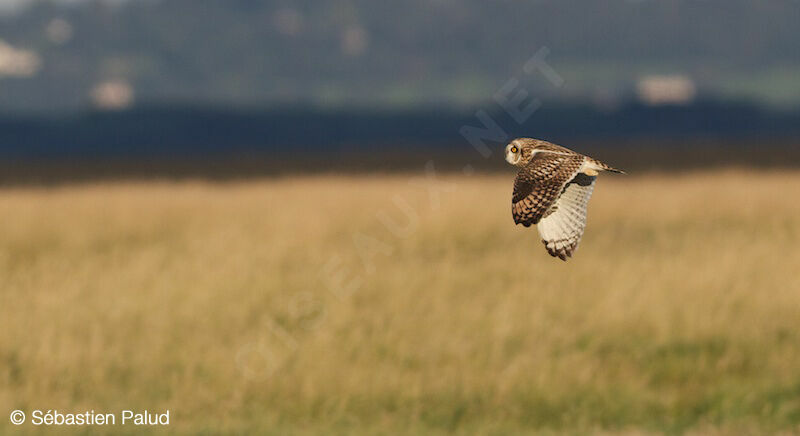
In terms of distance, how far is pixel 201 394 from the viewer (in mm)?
14180

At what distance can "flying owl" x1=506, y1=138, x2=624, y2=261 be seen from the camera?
3.12 meters

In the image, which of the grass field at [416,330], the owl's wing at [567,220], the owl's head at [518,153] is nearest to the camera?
the owl's wing at [567,220]

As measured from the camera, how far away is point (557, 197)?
10.3ft

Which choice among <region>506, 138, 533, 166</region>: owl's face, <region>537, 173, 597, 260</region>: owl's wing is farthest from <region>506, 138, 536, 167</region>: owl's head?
<region>537, 173, 597, 260</region>: owl's wing

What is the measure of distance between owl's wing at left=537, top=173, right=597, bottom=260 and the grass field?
29.0 ft

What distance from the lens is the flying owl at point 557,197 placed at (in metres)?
3.12

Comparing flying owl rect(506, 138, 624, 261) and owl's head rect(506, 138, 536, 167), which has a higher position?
owl's head rect(506, 138, 536, 167)

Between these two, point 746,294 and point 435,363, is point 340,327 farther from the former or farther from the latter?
point 746,294

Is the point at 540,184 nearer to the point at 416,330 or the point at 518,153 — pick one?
the point at 518,153

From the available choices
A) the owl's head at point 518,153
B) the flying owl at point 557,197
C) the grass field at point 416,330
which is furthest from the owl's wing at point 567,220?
the grass field at point 416,330

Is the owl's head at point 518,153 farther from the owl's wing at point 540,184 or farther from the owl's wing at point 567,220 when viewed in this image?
the owl's wing at point 567,220

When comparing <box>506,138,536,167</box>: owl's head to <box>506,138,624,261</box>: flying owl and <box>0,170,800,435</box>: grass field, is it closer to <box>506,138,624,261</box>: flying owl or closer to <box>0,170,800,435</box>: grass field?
<box>506,138,624,261</box>: flying owl

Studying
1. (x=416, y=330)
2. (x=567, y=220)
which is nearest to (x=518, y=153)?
(x=567, y=220)

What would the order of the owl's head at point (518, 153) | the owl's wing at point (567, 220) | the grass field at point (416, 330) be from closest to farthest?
1. the owl's wing at point (567, 220)
2. the owl's head at point (518, 153)
3. the grass field at point (416, 330)
